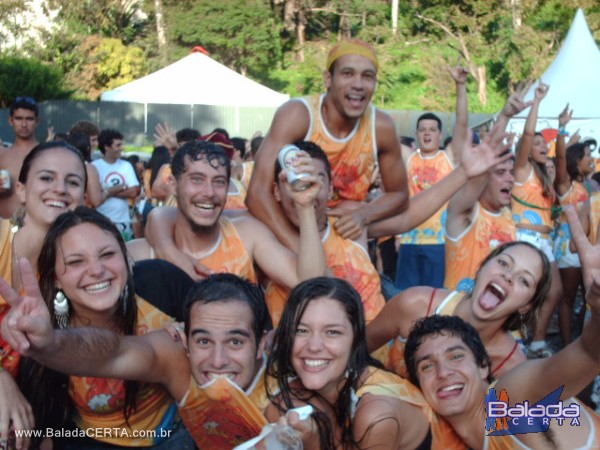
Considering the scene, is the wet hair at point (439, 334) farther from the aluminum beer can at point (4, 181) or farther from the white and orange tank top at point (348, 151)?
the aluminum beer can at point (4, 181)

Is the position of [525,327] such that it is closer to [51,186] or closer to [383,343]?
[383,343]

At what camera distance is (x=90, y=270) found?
3178 mm

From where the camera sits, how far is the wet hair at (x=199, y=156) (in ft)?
13.5

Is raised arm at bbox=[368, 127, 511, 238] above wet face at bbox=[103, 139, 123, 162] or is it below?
below

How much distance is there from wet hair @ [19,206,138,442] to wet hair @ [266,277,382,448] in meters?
0.60

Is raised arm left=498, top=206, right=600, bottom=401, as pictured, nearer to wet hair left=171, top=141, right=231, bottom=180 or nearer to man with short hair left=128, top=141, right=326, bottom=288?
man with short hair left=128, top=141, right=326, bottom=288

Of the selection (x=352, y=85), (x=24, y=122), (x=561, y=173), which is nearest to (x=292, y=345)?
(x=352, y=85)

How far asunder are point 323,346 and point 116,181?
6.54m

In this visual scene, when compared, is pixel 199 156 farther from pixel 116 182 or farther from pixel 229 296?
pixel 116 182

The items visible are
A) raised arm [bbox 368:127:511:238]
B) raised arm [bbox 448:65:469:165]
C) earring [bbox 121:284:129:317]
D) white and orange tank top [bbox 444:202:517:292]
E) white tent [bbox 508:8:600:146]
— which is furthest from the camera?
white tent [bbox 508:8:600:146]

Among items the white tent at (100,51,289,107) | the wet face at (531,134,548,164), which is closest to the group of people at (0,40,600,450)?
the wet face at (531,134,548,164)

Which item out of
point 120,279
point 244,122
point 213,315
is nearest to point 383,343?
point 213,315

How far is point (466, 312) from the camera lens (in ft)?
12.6

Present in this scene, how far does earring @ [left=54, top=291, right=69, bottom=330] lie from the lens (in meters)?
3.23
